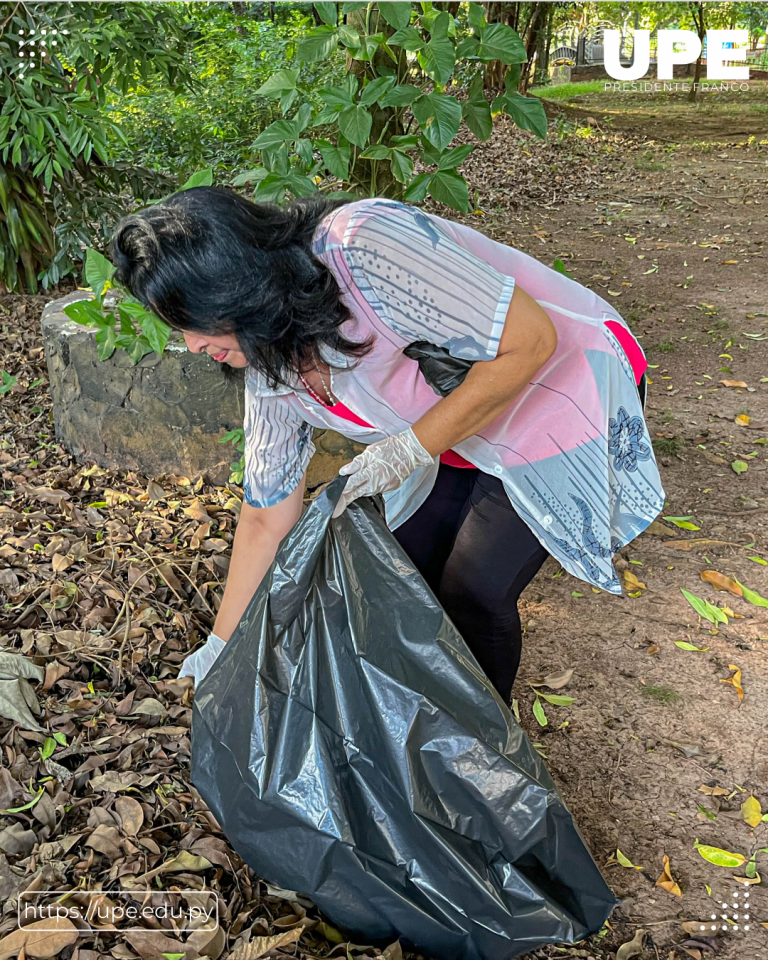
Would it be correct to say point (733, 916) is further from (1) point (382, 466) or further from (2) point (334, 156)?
(2) point (334, 156)

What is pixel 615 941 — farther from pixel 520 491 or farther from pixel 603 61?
pixel 603 61

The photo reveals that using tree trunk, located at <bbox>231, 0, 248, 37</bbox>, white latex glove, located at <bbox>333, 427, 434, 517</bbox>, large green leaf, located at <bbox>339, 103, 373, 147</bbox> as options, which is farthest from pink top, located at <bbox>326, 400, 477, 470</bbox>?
tree trunk, located at <bbox>231, 0, 248, 37</bbox>

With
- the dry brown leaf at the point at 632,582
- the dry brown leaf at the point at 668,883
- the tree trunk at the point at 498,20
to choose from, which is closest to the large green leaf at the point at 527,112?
the dry brown leaf at the point at 632,582

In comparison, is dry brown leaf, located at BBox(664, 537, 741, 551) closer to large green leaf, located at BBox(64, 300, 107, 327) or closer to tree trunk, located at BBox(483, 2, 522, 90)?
large green leaf, located at BBox(64, 300, 107, 327)

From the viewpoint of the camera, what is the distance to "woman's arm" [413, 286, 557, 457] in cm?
133

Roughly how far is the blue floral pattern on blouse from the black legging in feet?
0.70

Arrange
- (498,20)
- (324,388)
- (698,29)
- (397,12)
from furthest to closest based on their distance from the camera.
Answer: (698,29) < (498,20) < (397,12) < (324,388)

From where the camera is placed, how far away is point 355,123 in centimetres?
213

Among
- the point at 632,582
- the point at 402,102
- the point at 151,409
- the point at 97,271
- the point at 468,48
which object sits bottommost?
the point at 632,582

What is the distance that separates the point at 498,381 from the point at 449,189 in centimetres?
103

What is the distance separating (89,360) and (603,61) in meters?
17.2

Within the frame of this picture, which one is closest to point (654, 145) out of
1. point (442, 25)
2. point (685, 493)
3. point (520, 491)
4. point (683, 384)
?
point (683, 384)

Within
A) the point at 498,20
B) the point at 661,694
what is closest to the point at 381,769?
the point at 661,694

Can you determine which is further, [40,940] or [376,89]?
[376,89]
